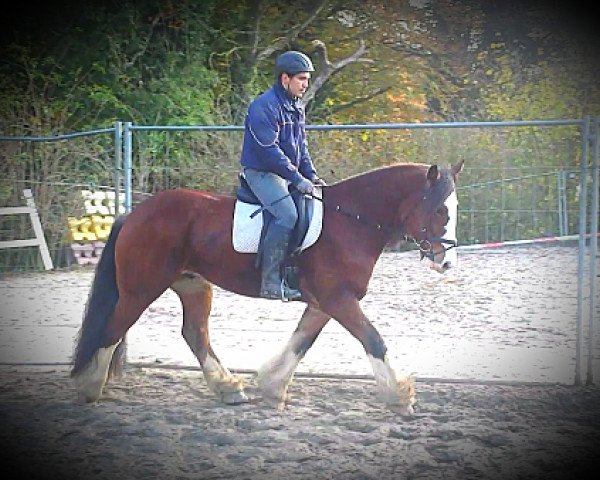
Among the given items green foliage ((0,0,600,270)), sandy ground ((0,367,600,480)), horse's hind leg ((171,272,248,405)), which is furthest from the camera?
green foliage ((0,0,600,270))

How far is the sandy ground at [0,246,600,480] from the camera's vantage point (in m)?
3.90

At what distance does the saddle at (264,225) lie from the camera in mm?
4781

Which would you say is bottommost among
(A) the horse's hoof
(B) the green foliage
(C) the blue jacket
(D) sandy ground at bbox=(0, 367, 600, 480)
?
(D) sandy ground at bbox=(0, 367, 600, 480)

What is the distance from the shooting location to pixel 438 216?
15.2ft

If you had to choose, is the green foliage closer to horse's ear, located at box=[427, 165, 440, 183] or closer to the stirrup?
horse's ear, located at box=[427, 165, 440, 183]

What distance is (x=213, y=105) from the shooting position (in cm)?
1120

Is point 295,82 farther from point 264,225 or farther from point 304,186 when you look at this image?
point 264,225

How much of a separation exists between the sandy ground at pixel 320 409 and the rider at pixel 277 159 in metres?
0.93

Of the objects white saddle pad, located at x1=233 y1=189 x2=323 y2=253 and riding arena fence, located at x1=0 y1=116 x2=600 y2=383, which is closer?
white saddle pad, located at x1=233 y1=189 x2=323 y2=253

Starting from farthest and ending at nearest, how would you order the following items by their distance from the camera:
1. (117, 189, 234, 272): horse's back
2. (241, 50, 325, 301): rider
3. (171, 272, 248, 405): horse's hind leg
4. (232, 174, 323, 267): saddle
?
(171, 272, 248, 405): horse's hind leg
(117, 189, 234, 272): horse's back
(232, 174, 323, 267): saddle
(241, 50, 325, 301): rider

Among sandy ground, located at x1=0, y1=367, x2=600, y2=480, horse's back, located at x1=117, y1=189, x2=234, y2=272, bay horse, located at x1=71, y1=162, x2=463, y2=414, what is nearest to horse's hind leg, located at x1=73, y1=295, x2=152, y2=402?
bay horse, located at x1=71, y1=162, x2=463, y2=414

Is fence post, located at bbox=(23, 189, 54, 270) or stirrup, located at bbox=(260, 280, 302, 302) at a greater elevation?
fence post, located at bbox=(23, 189, 54, 270)

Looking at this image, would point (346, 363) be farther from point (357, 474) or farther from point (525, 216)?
point (525, 216)

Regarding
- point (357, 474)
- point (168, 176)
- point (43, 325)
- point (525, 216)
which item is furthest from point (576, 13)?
point (525, 216)
